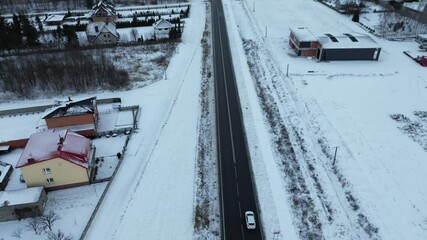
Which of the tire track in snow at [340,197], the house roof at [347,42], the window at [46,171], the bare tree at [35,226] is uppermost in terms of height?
the house roof at [347,42]

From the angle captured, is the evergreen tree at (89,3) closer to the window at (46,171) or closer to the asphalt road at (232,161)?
the asphalt road at (232,161)

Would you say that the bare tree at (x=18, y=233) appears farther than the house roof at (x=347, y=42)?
No

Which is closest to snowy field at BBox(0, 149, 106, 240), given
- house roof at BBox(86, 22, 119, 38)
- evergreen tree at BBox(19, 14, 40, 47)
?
house roof at BBox(86, 22, 119, 38)

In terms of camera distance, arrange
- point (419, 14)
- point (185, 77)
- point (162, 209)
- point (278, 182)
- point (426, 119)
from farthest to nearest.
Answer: point (419, 14), point (185, 77), point (426, 119), point (278, 182), point (162, 209)

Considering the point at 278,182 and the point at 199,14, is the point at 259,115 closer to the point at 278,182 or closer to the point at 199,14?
the point at 278,182

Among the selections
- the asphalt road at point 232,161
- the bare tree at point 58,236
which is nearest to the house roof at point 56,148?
the bare tree at point 58,236

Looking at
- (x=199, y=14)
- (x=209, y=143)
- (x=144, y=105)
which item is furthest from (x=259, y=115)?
(x=199, y=14)

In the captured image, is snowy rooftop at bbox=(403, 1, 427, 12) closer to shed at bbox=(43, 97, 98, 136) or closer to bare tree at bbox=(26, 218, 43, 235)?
shed at bbox=(43, 97, 98, 136)
